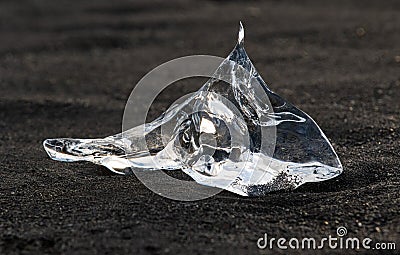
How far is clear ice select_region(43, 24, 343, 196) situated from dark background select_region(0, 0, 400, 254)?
66 mm

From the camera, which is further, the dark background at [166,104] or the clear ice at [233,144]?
the clear ice at [233,144]

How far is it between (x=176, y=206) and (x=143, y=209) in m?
0.11

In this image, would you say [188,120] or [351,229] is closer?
[351,229]

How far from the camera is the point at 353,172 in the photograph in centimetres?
248

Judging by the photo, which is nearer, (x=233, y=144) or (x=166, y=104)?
(x=233, y=144)

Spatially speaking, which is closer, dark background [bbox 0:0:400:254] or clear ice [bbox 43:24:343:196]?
dark background [bbox 0:0:400:254]

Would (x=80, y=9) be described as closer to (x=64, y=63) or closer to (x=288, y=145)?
(x=64, y=63)

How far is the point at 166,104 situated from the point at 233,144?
1.51 metres

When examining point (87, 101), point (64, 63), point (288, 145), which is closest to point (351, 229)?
point (288, 145)

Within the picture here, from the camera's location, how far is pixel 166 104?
12.3 feet

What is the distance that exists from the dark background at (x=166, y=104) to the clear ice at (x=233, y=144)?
0.07 m

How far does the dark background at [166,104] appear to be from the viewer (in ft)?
6.58

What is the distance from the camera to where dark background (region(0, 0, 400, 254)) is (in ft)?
6.58

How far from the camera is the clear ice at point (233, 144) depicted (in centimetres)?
228
